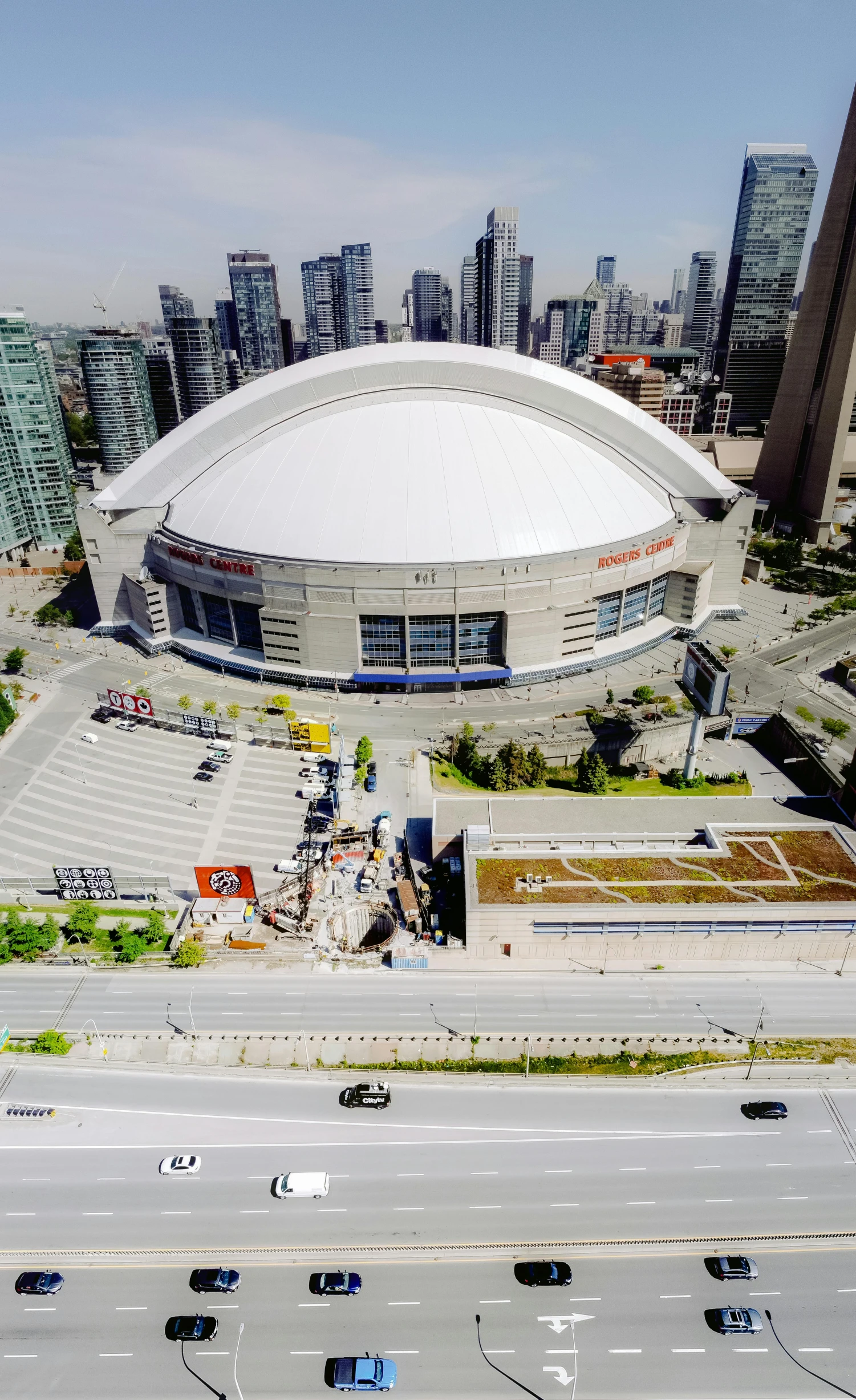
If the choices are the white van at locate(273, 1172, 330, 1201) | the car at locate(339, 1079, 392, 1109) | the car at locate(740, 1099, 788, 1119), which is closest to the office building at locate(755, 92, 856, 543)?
the car at locate(740, 1099, 788, 1119)

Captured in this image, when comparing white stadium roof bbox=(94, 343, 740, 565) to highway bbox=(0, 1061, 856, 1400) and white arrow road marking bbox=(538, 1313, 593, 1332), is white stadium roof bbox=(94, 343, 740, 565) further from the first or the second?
white arrow road marking bbox=(538, 1313, 593, 1332)

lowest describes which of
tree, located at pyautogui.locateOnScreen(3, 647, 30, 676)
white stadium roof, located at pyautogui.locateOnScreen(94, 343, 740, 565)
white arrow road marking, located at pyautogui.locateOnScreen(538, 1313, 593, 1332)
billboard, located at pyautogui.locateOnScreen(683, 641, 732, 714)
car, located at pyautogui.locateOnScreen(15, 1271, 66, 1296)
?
white arrow road marking, located at pyautogui.locateOnScreen(538, 1313, 593, 1332)

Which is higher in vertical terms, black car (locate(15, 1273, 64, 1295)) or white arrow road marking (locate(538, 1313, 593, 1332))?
black car (locate(15, 1273, 64, 1295))

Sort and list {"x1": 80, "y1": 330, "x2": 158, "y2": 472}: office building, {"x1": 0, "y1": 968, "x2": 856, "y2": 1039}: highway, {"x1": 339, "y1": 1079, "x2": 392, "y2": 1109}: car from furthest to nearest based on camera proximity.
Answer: {"x1": 80, "y1": 330, "x2": 158, "y2": 472}: office building
{"x1": 0, "y1": 968, "x2": 856, "y2": 1039}: highway
{"x1": 339, "y1": 1079, "x2": 392, "y2": 1109}: car

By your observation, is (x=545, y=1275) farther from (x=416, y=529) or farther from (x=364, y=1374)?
(x=416, y=529)

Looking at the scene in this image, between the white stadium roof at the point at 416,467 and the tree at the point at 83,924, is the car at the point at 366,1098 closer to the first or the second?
the tree at the point at 83,924

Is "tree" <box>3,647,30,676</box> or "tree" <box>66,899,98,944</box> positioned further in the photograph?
"tree" <box>3,647,30,676</box>
